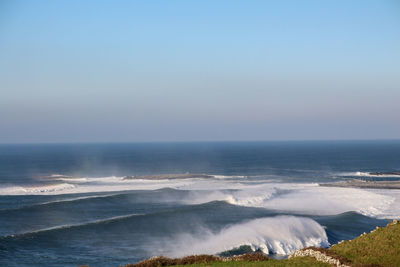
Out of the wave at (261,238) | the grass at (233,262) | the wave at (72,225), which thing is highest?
the grass at (233,262)

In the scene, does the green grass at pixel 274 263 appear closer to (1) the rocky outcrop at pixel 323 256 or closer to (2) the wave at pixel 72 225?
(1) the rocky outcrop at pixel 323 256

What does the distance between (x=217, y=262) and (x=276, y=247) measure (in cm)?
1335

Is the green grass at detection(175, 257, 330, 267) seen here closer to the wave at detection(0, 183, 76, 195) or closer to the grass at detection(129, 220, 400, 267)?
the grass at detection(129, 220, 400, 267)

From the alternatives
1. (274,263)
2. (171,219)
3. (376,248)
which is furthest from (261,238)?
A: (274,263)

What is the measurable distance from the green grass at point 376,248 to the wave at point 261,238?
10.8 meters

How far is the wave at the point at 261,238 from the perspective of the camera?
35781 mm

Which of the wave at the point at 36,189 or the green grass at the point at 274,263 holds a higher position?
the green grass at the point at 274,263

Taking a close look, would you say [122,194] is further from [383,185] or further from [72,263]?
[383,185]

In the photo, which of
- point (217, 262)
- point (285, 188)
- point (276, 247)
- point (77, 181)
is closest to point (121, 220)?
point (276, 247)

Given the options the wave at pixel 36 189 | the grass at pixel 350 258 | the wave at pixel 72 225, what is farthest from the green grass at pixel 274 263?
the wave at pixel 36 189

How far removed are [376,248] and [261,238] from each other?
14314mm

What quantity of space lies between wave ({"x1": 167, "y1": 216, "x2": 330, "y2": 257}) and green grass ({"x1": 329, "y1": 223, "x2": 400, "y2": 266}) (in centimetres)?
1082

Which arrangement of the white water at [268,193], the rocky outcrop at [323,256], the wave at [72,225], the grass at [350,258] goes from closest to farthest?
1. the rocky outcrop at [323,256]
2. the grass at [350,258]
3. the wave at [72,225]
4. the white water at [268,193]

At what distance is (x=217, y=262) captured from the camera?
24.3 m
